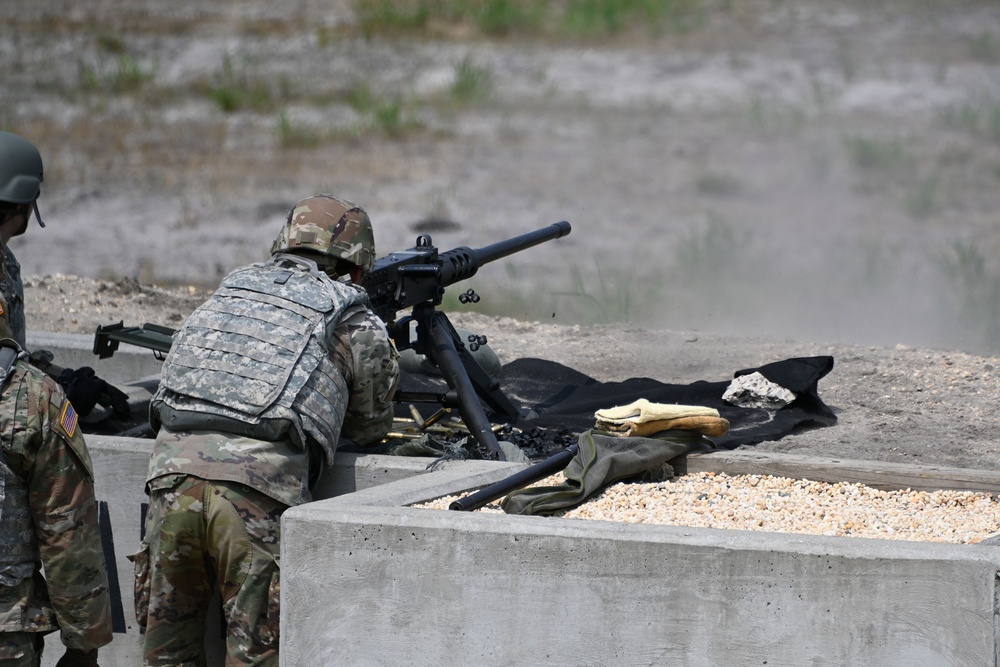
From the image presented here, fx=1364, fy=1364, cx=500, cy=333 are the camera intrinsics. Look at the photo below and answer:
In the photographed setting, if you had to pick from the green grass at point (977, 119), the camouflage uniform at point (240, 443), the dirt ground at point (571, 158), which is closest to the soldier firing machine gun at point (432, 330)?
the camouflage uniform at point (240, 443)

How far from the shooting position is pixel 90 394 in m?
5.62

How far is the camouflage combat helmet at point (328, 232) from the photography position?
13.9ft

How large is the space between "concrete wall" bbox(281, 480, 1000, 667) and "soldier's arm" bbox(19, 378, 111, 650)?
534 millimetres

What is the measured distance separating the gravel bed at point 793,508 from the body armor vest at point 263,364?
1.56 ft

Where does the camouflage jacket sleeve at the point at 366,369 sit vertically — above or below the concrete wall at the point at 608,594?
above

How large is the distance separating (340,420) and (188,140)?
53.1ft

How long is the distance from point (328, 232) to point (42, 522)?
1.23m

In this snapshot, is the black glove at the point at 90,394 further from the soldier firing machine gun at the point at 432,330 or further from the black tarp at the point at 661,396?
the black tarp at the point at 661,396

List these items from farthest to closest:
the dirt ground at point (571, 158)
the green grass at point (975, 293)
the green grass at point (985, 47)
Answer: the green grass at point (985, 47), the dirt ground at point (571, 158), the green grass at point (975, 293)

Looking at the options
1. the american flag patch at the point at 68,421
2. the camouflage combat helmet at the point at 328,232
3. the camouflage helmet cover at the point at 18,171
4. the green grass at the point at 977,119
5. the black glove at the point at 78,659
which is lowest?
the black glove at the point at 78,659

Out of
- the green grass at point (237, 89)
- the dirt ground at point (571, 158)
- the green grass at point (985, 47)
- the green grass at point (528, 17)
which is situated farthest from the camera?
the green grass at point (528, 17)

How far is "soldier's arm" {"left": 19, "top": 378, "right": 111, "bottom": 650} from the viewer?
3.61 m

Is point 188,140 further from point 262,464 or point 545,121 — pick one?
point 262,464

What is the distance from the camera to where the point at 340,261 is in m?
4.35
